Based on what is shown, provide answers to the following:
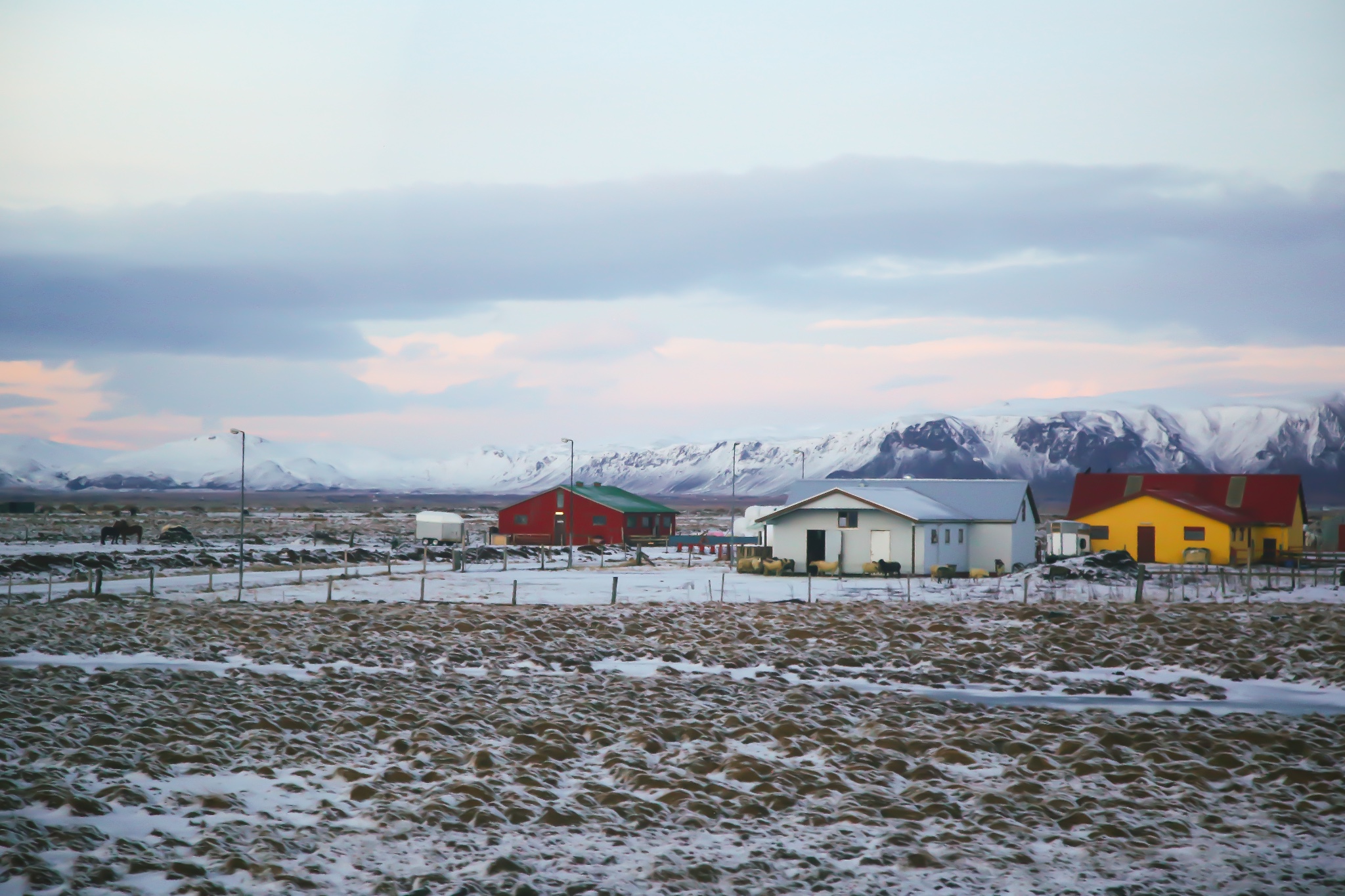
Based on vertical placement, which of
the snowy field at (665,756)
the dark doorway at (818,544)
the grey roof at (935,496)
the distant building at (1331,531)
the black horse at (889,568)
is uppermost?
the grey roof at (935,496)

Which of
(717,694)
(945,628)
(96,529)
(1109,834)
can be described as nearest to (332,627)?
(717,694)

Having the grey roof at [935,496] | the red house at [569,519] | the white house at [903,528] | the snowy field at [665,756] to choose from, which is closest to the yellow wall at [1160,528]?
the grey roof at [935,496]

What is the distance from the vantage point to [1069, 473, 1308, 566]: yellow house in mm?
61156

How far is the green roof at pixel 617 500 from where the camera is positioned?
87.6m

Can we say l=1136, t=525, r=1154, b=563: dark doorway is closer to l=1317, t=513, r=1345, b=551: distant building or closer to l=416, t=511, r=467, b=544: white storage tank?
l=1317, t=513, r=1345, b=551: distant building

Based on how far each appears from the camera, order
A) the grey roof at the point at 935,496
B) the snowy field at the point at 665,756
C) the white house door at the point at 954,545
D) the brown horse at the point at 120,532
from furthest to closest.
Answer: the brown horse at the point at 120,532 → the white house door at the point at 954,545 → the grey roof at the point at 935,496 → the snowy field at the point at 665,756

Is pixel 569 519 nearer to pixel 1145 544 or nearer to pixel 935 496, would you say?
pixel 935 496

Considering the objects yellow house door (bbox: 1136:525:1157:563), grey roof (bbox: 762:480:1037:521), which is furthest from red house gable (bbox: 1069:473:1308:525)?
grey roof (bbox: 762:480:1037:521)

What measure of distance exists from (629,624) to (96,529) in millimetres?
75441

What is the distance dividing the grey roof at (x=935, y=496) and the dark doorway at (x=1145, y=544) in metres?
5.53

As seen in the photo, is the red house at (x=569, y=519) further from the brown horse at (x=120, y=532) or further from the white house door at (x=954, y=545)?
the white house door at (x=954, y=545)

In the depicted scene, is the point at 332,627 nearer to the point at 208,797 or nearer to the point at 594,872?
the point at 208,797

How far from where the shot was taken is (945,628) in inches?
1278

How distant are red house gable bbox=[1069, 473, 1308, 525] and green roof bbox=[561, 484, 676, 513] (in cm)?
3254
